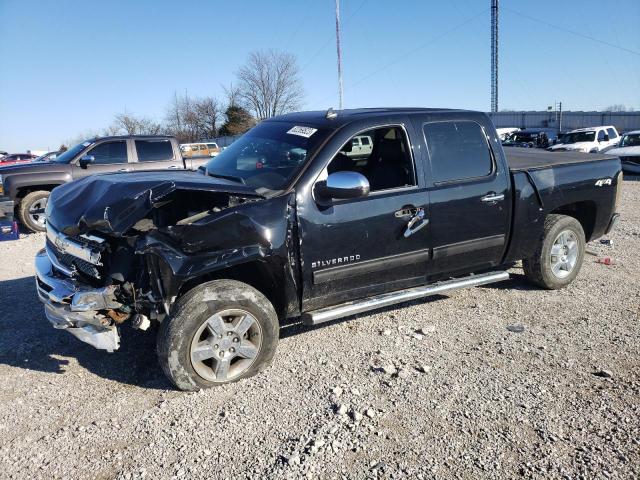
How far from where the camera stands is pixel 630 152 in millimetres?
17516

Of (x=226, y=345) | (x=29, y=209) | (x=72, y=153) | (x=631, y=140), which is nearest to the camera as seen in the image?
(x=226, y=345)

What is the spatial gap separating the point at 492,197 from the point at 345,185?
5.57ft

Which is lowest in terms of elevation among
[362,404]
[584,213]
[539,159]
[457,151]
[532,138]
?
[362,404]

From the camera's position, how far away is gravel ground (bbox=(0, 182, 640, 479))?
9.01 ft

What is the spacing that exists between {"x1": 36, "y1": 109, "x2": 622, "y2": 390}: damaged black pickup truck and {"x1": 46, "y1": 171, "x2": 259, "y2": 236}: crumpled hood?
1 centimetres

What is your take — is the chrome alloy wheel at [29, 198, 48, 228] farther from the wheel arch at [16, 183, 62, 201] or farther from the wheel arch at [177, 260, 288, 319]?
the wheel arch at [177, 260, 288, 319]

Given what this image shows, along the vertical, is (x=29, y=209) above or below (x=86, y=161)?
below

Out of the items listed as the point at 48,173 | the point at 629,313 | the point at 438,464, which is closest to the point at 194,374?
the point at 438,464

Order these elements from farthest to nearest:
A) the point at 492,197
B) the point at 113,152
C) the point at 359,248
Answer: the point at 113,152 < the point at 492,197 < the point at 359,248

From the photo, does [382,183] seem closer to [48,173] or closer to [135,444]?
[135,444]

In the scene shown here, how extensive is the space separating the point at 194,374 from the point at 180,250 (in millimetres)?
845

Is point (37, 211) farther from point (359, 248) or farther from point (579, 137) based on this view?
point (579, 137)

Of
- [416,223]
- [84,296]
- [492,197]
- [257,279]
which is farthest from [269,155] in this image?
[492,197]

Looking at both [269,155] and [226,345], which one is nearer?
[226,345]
